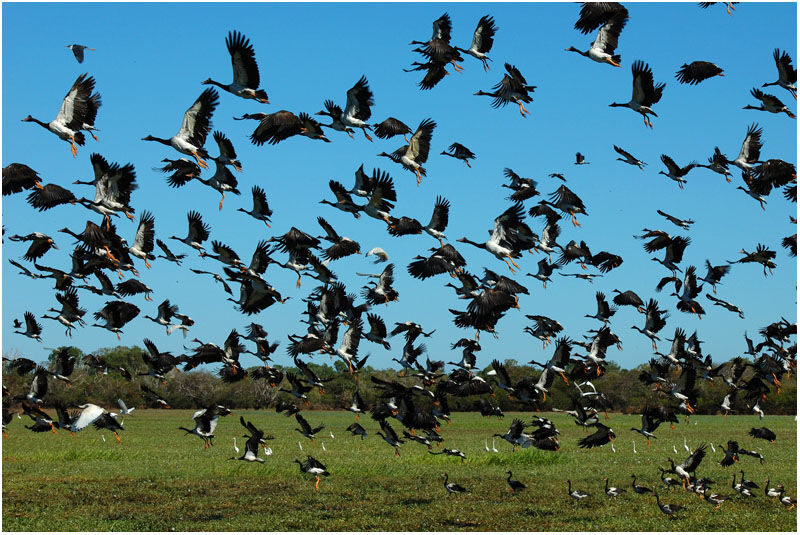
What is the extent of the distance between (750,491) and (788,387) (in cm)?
5232

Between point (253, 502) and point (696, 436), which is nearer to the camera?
point (253, 502)

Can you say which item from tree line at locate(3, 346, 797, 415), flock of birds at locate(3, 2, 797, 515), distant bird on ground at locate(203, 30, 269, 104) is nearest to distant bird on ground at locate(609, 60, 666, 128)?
flock of birds at locate(3, 2, 797, 515)

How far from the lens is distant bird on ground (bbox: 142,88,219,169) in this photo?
18.0m

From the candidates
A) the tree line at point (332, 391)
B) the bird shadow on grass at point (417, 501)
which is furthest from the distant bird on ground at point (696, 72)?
the tree line at point (332, 391)

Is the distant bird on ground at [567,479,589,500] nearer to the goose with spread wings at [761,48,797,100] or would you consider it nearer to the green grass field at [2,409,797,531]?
the green grass field at [2,409,797,531]

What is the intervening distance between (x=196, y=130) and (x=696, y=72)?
1067cm

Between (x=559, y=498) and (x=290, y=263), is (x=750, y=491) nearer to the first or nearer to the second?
(x=559, y=498)

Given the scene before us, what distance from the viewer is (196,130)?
1828 centimetres

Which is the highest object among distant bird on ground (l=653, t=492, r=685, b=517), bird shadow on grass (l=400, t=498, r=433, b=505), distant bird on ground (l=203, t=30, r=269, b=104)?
distant bird on ground (l=203, t=30, r=269, b=104)

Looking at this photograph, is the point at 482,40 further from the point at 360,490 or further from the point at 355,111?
the point at 360,490

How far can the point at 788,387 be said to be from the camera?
2675 inches

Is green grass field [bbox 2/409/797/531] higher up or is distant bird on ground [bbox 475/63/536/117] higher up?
distant bird on ground [bbox 475/63/536/117]

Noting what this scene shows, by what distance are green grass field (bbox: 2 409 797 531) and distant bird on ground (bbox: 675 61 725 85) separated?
929cm

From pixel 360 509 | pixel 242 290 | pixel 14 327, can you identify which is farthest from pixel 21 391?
pixel 360 509
